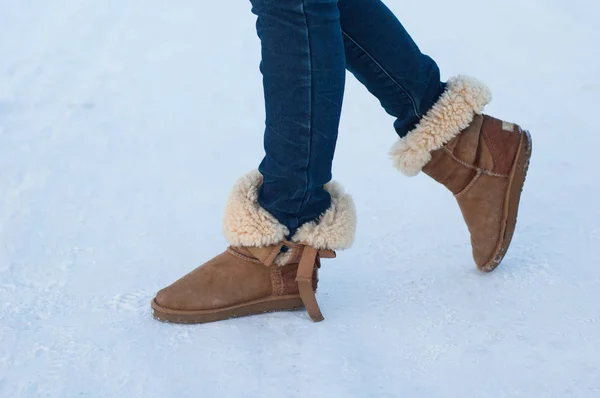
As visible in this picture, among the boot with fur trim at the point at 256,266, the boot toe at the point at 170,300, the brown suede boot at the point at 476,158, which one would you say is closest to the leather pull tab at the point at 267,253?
the boot with fur trim at the point at 256,266

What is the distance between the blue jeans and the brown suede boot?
3 centimetres

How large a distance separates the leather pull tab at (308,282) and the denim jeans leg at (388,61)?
10.6 inches

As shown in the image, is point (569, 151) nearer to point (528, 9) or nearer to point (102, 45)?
point (528, 9)

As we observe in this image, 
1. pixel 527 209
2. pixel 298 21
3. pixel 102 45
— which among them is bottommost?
pixel 102 45

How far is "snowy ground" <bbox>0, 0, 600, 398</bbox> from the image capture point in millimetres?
982

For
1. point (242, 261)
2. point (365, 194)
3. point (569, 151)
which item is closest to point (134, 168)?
point (365, 194)

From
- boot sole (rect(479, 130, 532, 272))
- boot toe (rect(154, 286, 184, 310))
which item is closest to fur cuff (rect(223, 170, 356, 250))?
boot toe (rect(154, 286, 184, 310))

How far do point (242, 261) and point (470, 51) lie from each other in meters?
1.57

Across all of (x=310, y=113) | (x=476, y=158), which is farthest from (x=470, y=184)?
(x=310, y=113)

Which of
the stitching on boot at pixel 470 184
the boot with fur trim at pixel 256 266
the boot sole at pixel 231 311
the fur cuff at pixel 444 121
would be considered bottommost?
the boot sole at pixel 231 311

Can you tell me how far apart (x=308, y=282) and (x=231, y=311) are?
125 mm

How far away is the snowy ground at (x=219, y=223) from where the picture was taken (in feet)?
3.22

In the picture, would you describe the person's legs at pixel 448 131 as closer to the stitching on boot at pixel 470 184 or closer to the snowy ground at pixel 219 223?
the stitching on boot at pixel 470 184

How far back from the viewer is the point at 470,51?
2.49 meters
